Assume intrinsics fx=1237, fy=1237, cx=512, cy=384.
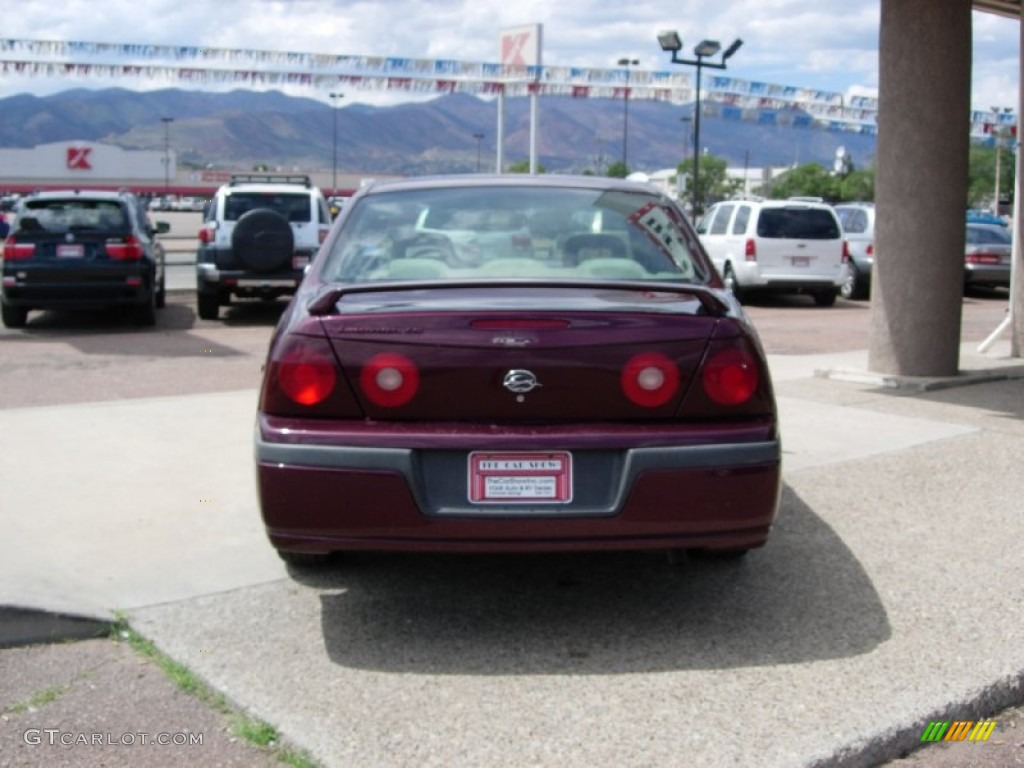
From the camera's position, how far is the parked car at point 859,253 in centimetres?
2218

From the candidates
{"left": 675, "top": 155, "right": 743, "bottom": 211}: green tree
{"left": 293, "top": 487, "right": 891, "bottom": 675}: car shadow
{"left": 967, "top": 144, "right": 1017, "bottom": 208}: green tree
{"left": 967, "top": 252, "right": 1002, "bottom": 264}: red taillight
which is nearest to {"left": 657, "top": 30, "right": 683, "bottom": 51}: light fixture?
{"left": 967, "top": 252, "right": 1002, "bottom": 264}: red taillight

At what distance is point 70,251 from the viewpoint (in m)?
14.3

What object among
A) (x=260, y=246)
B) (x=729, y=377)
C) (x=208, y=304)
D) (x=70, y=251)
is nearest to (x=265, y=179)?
(x=208, y=304)

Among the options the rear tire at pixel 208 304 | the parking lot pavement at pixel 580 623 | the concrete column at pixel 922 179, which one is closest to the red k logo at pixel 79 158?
the rear tire at pixel 208 304

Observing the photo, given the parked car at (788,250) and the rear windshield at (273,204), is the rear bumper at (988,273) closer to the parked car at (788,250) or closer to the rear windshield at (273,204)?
the parked car at (788,250)

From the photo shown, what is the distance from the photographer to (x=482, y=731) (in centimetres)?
354

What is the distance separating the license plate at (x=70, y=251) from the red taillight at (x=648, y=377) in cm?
1163

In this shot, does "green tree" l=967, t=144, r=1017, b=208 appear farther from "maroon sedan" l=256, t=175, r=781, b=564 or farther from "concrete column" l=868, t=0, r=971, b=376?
"maroon sedan" l=256, t=175, r=781, b=564

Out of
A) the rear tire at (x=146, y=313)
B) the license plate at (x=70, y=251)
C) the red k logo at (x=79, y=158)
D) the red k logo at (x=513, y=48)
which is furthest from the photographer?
the red k logo at (x=79, y=158)

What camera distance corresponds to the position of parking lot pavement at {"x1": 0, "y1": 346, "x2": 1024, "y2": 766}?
3.57m

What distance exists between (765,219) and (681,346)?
16.7m

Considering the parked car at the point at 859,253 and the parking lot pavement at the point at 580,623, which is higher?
the parked car at the point at 859,253

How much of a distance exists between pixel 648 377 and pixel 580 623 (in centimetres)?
98

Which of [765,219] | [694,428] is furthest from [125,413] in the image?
[765,219]
